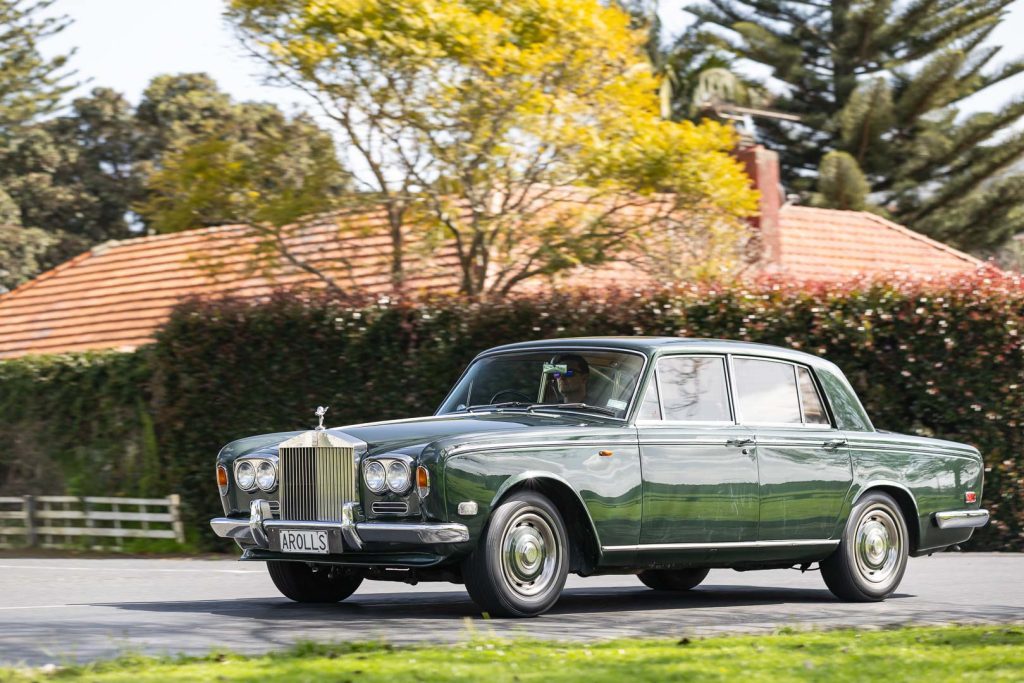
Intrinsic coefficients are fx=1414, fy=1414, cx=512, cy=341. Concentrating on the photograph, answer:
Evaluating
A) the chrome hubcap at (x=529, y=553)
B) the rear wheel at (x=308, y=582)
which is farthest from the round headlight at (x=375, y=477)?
the rear wheel at (x=308, y=582)

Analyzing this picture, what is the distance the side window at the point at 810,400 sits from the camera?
1014 centimetres

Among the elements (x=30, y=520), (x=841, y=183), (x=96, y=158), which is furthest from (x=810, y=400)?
(x=96, y=158)

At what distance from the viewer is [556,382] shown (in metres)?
9.31

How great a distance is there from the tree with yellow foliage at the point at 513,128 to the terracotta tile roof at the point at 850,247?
10.9 metres

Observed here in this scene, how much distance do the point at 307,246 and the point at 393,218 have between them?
145 centimetres

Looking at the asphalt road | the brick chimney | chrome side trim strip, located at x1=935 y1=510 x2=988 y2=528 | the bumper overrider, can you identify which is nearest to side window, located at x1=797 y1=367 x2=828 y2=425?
chrome side trim strip, located at x1=935 y1=510 x2=988 y2=528

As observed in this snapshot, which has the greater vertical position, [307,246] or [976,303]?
[307,246]

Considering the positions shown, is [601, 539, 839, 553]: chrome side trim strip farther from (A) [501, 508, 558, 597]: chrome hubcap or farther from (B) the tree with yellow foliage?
(B) the tree with yellow foliage

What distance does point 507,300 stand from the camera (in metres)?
16.0

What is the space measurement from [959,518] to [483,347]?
6.64 metres

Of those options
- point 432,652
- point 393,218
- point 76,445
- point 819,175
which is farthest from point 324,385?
point 819,175

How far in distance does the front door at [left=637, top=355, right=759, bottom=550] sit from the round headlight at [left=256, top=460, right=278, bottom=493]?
227 cm

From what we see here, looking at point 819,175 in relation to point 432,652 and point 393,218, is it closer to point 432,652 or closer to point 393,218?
point 393,218

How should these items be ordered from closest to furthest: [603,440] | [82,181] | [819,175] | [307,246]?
Result: 1. [603,440]
2. [307,246]
3. [819,175]
4. [82,181]
